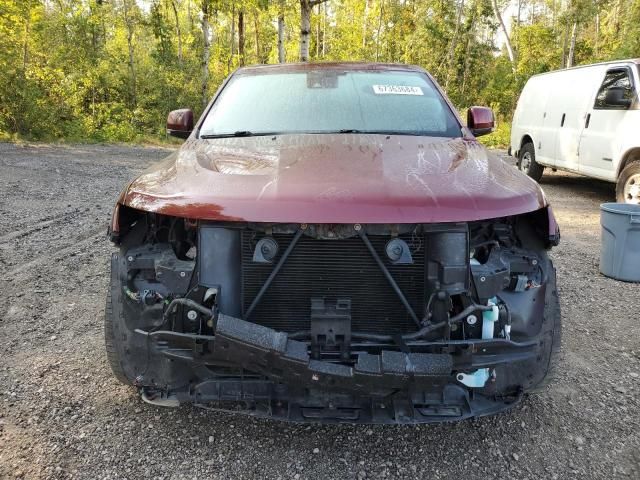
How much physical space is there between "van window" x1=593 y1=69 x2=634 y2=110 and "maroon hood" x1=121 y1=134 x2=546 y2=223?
5.29 metres

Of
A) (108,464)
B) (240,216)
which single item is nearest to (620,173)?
(240,216)

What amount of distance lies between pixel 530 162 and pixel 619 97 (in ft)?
9.62

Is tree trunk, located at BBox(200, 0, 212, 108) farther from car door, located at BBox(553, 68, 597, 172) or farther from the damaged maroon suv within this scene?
the damaged maroon suv

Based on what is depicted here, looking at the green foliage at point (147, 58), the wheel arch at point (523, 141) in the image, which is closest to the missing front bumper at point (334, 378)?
the wheel arch at point (523, 141)

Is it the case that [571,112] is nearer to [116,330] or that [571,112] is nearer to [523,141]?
[523,141]

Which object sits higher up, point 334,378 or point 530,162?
point 530,162

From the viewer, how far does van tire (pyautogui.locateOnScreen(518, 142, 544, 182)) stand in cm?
966

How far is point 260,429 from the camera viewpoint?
2.66 m

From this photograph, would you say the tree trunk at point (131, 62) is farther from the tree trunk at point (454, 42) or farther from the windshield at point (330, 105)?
the windshield at point (330, 105)

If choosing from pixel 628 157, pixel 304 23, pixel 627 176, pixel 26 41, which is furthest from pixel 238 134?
pixel 26 41

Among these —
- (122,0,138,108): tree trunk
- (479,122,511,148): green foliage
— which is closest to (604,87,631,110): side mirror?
(479,122,511,148): green foliage

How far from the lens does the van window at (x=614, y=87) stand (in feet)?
22.9

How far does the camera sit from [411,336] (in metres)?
2.21

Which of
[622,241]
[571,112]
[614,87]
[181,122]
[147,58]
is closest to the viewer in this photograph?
[181,122]
